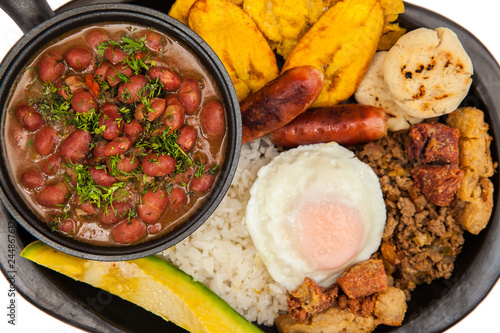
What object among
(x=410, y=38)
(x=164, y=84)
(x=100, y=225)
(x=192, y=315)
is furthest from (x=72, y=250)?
(x=410, y=38)

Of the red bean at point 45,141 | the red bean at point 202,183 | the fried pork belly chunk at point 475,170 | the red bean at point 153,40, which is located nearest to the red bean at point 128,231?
the red bean at point 202,183

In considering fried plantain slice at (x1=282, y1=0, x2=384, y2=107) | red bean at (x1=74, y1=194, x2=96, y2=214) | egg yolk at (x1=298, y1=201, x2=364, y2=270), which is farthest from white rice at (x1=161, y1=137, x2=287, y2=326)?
fried plantain slice at (x1=282, y1=0, x2=384, y2=107)

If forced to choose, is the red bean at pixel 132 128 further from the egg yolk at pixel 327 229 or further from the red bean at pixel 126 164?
the egg yolk at pixel 327 229

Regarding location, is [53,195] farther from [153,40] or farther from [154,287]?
[153,40]

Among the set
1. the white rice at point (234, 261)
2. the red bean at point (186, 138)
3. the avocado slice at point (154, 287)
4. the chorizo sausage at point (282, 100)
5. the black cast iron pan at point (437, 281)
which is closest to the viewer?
the red bean at point (186, 138)

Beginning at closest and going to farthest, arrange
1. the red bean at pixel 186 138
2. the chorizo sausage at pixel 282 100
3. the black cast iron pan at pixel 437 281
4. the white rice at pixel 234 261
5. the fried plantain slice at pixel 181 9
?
the red bean at pixel 186 138, the chorizo sausage at pixel 282 100, the black cast iron pan at pixel 437 281, the fried plantain slice at pixel 181 9, the white rice at pixel 234 261

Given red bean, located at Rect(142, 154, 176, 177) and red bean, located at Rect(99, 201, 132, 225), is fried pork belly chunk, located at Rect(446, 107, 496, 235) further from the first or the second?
red bean, located at Rect(99, 201, 132, 225)

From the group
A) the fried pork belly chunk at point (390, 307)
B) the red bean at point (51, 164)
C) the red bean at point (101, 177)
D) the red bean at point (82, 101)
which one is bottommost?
the fried pork belly chunk at point (390, 307)
